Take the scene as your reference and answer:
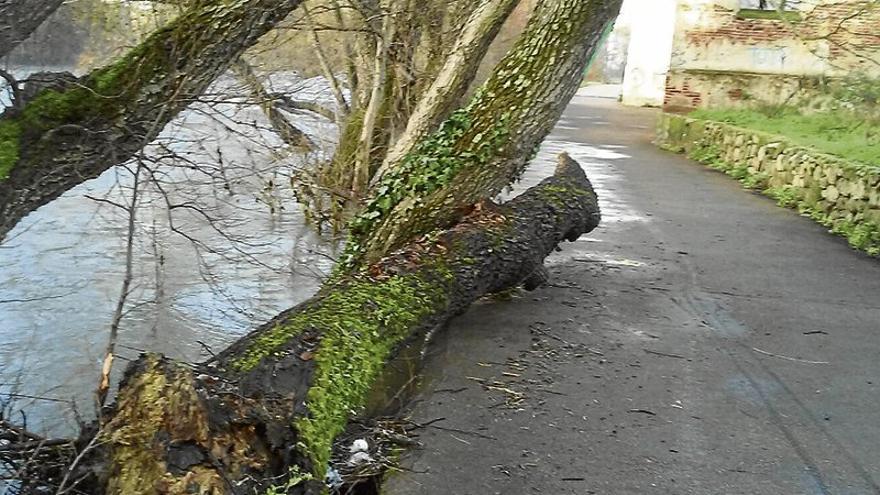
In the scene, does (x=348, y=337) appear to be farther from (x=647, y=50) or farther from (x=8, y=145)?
(x=647, y=50)

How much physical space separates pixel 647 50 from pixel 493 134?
32.0 meters

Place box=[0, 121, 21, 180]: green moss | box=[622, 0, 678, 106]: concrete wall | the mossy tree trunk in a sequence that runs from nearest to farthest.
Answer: box=[0, 121, 21, 180]: green moss
the mossy tree trunk
box=[622, 0, 678, 106]: concrete wall

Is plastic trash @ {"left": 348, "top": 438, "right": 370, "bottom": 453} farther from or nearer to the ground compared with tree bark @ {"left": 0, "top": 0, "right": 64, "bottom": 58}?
nearer to the ground

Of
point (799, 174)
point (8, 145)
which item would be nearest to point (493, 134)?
point (8, 145)

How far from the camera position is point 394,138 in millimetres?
12438

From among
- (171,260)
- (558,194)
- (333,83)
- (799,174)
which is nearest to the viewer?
(558,194)

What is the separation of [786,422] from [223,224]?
7.30 metres

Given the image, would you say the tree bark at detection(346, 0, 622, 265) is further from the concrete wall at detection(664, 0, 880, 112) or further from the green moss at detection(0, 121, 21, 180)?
the concrete wall at detection(664, 0, 880, 112)

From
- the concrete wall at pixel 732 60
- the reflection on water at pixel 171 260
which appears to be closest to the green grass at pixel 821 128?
the concrete wall at pixel 732 60

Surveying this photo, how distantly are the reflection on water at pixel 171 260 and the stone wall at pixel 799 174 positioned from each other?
6487mm

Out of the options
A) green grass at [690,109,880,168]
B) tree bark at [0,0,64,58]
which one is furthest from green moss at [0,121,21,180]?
green grass at [690,109,880,168]

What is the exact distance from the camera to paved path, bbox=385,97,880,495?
5.25 meters

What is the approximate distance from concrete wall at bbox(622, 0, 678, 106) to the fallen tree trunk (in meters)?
30.1

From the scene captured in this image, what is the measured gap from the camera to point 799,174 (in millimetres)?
14625
